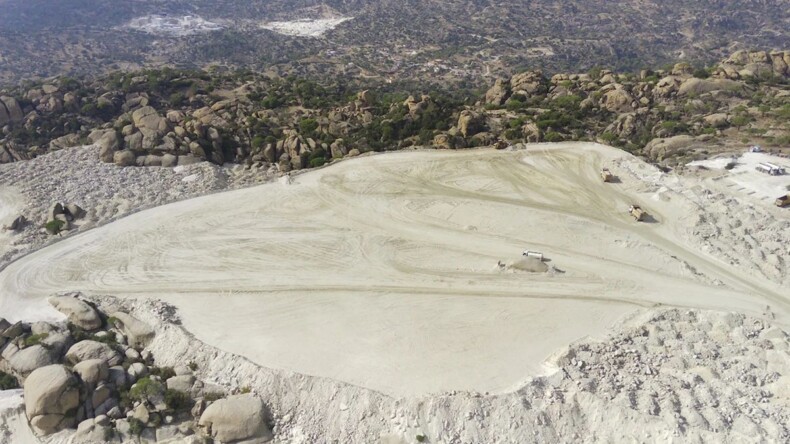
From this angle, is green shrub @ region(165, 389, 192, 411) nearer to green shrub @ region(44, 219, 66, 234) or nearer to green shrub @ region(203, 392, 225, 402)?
green shrub @ region(203, 392, 225, 402)

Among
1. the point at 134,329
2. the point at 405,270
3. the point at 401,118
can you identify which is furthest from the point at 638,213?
the point at 134,329

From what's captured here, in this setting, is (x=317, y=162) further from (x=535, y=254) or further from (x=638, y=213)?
(x=638, y=213)

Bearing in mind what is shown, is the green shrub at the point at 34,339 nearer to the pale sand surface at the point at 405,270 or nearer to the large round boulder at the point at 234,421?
the pale sand surface at the point at 405,270

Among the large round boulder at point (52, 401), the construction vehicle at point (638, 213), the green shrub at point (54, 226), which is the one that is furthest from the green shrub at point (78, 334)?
the construction vehicle at point (638, 213)

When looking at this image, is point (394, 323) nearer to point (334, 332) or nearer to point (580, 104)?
point (334, 332)

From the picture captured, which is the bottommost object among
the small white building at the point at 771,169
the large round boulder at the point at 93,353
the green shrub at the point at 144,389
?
the green shrub at the point at 144,389

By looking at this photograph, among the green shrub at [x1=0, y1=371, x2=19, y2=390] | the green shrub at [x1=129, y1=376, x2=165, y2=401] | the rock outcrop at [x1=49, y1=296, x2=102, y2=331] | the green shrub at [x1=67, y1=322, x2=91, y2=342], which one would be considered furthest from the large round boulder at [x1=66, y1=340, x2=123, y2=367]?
the green shrub at [x1=129, y1=376, x2=165, y2=401]
